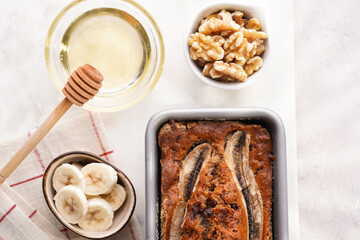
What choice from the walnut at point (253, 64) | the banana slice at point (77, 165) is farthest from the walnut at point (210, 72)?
the banana slice at point (77, 165)

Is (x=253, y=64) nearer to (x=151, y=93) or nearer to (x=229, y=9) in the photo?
(x=229, y=9)

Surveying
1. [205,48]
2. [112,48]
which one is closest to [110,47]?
[112,48]

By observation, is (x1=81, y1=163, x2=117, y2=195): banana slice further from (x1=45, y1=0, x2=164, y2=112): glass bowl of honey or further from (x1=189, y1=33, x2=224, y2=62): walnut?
(x1=189, y1=33, x2=224, y2=62): walnut

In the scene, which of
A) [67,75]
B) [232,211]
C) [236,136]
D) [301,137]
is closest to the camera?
[232,211]

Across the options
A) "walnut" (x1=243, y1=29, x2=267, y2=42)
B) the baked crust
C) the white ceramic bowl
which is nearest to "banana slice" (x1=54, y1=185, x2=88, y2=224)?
the baked crust

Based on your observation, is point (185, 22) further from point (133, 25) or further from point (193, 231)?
point (193, 231)

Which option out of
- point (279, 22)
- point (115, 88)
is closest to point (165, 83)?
point (115, 88)
